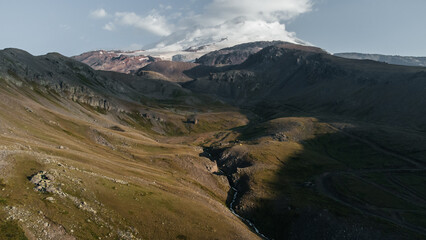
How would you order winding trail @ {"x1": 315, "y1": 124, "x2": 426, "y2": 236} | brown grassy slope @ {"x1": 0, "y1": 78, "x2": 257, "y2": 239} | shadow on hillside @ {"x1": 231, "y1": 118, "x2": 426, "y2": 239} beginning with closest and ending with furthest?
1. brown grassy slope @ {"x1": 0, "y1": 78, "x2": 257, "y2": 239}
2. shadow on hillside @ {"x1": 231, "y1": 118, "x2": 426, "y2": 239}
3. winding trail @ {"x1": 315, "y1": 124, "x2": 426, "y2": 236}

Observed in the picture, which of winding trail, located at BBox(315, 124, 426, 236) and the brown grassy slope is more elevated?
the brown grassy slope

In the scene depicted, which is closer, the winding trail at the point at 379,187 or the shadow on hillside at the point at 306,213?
the shadow on hillside at the point at 306,213

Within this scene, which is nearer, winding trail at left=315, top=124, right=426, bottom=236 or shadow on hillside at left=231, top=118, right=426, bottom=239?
shadow on hillside at left=231, top=118, right=426, bottom=239

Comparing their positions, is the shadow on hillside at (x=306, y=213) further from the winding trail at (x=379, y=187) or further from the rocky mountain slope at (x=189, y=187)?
the winding trail at (x=379, y=187)

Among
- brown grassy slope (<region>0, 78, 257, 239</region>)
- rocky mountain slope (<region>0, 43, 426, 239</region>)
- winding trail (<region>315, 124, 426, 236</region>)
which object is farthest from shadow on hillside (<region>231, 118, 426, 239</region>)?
brown grassy slope (<region>0, 78, 257, 239</region>)

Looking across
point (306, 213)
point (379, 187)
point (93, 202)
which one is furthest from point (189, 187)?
point (379, 187)

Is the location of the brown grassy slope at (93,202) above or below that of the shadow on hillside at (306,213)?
above

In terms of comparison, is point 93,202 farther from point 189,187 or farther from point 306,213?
point 306,213

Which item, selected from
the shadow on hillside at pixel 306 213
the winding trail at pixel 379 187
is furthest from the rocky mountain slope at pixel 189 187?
the winding trail at pixel 379 187

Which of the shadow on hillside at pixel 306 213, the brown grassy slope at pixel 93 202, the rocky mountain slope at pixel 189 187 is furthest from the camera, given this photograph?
the shadow on hillside at pixel 306 213

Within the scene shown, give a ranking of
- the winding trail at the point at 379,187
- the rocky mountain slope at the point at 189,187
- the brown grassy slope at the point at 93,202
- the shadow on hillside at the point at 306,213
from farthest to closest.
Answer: the winding trail at the point at 379,187, the shadow on hillside at the point at 306,213, the rocky mountain slope at the point at 189,187, the brown grassy slope at the point at 93,202

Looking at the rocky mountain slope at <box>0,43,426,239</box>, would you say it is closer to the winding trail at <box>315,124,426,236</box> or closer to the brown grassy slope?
the brown grassy slope

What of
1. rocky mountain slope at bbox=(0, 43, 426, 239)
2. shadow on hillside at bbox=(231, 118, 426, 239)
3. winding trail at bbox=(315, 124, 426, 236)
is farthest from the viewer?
winding trail at bbox=(315, 124, 426, 236)

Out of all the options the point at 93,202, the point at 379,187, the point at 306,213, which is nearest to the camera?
the point at 93,202
